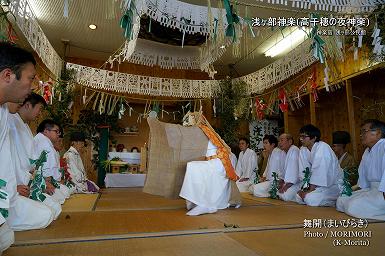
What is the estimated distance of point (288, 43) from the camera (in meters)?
6.52

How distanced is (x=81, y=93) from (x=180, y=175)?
5.27m

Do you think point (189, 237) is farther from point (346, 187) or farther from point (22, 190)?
point (346, 187)

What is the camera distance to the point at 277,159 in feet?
18.7

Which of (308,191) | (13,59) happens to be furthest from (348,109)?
(13,59)

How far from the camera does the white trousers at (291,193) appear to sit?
4.68m

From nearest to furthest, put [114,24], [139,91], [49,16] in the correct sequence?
[49,16] < [114,24] < [139,91]

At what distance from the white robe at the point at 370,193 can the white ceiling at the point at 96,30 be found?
2.29 metres

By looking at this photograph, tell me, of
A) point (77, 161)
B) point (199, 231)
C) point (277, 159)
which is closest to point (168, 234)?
point (199, 231)

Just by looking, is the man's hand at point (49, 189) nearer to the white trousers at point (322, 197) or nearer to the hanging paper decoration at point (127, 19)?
the hanging paper decoration at point (127, 19)

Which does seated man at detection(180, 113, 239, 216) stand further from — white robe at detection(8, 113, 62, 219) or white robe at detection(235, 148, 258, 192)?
white robe at detection(235, 148, 258, 192)

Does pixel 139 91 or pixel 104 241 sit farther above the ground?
pixel 139 91

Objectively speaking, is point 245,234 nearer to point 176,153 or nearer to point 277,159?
point 176,153

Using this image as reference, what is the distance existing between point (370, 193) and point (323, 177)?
99cm

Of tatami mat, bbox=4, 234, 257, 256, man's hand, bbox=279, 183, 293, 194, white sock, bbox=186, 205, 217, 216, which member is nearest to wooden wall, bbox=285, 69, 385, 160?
man's hand, bbox=279, 183, 293, 194
